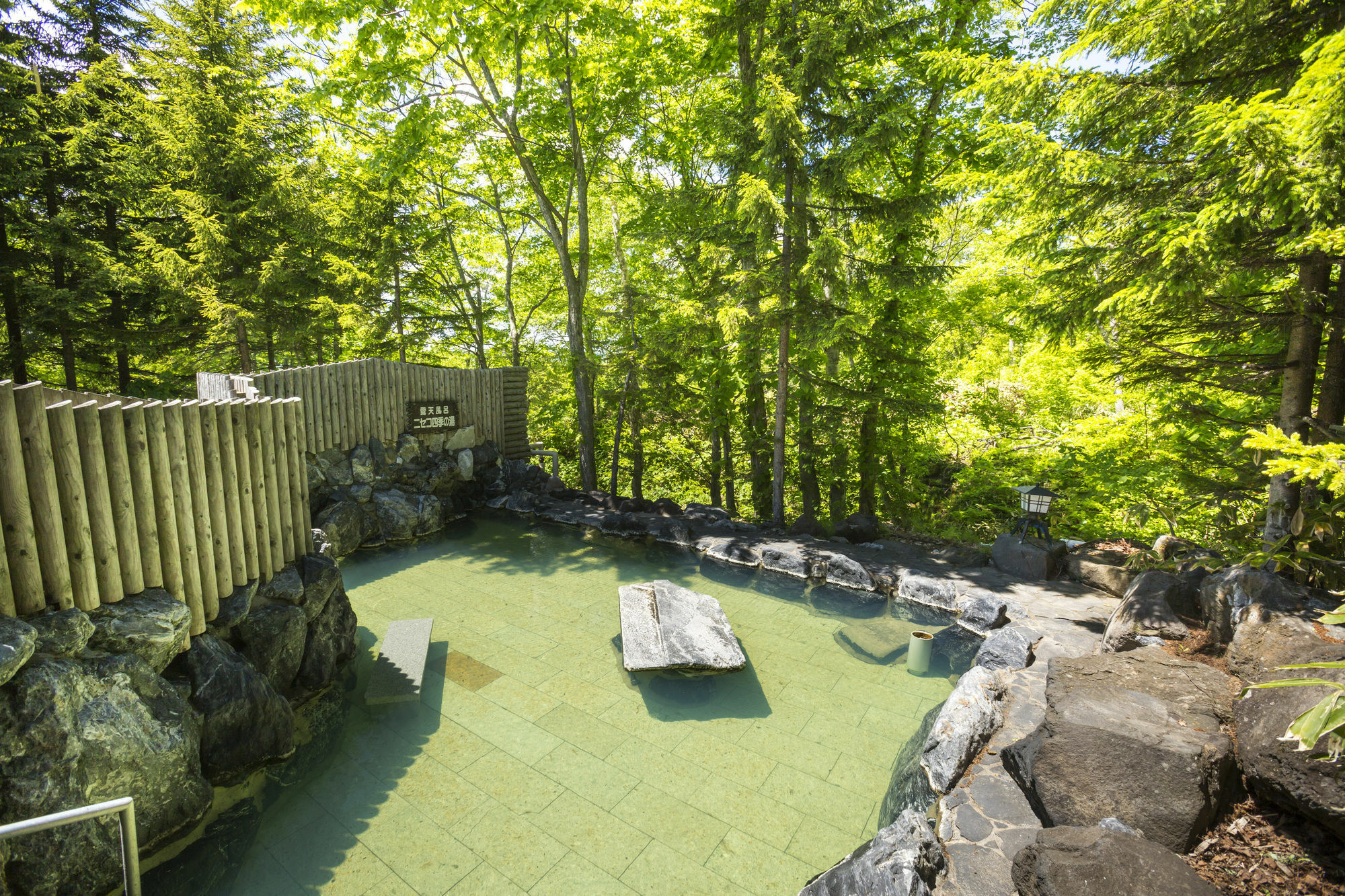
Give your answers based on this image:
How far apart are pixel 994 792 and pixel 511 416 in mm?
Result: 12065

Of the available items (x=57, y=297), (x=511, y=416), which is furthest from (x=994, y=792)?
(x=57, y=297)

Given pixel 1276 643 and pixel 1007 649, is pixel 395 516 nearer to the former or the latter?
pixel 1007 649

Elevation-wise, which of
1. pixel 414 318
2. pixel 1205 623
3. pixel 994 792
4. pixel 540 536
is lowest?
pixel 540 536

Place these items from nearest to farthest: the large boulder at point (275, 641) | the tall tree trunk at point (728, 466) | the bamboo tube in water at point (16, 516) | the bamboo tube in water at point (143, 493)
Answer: the bamboo tube in water at point (16, 516)
the bamboo tube in water at point (143, 493)
the large boulder at point (275, 641)
the tall tree trunk at point (728, 466)

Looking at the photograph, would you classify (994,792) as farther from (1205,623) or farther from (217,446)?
(217,446)

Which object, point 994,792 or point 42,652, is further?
point 994,792

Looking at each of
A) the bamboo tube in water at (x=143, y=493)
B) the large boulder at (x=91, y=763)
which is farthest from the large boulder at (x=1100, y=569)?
the bamboo tube in water at (x=143, y=493)

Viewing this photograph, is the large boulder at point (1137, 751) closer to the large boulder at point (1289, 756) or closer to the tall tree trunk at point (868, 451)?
the large boulder at point (1289, 756)

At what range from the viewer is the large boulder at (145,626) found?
3.30 metres

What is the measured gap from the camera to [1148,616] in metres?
4.52

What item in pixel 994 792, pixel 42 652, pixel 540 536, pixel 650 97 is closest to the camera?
pixel 42 652

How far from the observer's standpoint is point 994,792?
133 inches

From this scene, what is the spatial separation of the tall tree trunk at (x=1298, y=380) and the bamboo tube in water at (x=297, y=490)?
8895mm

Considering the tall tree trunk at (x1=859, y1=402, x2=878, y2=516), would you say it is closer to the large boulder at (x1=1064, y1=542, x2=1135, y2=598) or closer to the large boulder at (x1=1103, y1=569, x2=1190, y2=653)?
the large boulder at (x1=1064, y1=542, x2=1135, y2=598)
